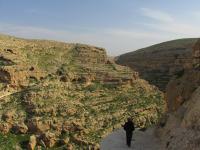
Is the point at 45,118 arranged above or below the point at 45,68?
below

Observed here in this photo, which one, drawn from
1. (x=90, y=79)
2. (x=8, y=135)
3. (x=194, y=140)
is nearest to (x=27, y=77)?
(x=90, y=79)

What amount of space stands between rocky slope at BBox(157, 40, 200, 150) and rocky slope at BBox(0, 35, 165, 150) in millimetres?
21586

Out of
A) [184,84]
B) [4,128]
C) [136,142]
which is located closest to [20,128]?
[4,128]

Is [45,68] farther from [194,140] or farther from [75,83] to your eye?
[194,140]

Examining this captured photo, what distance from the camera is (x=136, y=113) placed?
65.1 m

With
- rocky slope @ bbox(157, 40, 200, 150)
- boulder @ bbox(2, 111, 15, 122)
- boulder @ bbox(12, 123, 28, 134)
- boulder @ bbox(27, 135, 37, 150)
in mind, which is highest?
rocky slope @ bbox(157, 40, 200, 150)

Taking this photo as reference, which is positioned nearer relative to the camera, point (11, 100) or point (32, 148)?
point (32, 148)

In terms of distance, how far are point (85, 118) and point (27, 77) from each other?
486 inches

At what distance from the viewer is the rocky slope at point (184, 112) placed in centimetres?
1967

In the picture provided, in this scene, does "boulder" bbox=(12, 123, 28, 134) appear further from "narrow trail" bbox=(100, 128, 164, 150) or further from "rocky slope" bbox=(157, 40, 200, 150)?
"rocky slope" bbox=(157, 40, 200, 150)

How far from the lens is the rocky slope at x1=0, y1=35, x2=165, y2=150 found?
2275 inches

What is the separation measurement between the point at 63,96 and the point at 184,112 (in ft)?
148

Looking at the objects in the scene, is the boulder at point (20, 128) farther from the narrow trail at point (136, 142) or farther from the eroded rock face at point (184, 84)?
the eroded rock face at point (184, 84)

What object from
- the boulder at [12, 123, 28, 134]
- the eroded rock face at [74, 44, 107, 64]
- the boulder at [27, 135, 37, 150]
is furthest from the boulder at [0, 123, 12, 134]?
the eroded rock face at [74, 44, 107, 64]
